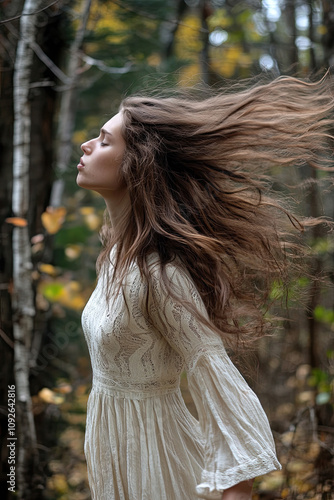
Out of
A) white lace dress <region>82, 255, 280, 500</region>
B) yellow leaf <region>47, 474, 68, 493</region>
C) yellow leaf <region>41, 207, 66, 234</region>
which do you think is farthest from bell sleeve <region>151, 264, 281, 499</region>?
yellow leaf <region>47, 474, 68, 493</region>

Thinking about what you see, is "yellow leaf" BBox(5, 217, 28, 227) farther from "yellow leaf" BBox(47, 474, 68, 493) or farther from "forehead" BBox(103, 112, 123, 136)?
"yellow leaf" BBox(47, 474, 68, 493)

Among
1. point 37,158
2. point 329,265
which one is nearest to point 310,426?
point 329,265

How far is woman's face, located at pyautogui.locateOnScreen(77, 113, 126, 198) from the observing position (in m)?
2.08

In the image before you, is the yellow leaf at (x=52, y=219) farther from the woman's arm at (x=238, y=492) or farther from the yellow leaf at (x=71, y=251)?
the woman's arm at (x=238, y=492)

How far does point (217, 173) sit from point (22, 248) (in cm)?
172

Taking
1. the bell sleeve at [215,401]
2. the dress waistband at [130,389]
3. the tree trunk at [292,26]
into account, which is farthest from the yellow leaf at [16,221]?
the tree trunk at [292,26]

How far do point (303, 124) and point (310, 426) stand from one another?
8.25 feet

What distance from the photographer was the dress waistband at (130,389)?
6.38 ft

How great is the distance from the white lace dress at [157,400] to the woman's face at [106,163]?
0.36 metres

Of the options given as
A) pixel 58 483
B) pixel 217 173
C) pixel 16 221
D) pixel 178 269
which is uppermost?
pixel 16 221

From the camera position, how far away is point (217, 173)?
82.8 inches

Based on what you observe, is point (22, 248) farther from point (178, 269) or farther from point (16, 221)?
point (178, 269)

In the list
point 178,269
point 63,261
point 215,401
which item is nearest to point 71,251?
point 63,261

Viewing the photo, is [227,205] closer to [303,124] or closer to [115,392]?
[303,124]
